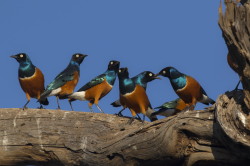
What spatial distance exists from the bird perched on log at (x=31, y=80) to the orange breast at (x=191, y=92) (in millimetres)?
3085

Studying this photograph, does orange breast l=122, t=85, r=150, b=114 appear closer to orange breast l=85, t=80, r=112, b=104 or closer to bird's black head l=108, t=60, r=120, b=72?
orange breast l=85, t=80, r=112, b=104

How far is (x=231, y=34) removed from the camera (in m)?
7.10

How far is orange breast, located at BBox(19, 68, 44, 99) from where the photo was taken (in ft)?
42.5

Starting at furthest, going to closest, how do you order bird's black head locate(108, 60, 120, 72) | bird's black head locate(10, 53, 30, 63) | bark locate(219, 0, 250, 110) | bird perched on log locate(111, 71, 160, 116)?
bird's black head locate(10, 53, 30, 63), bird's black head locate(108, 60, 120, 72), bird perched on log locate(111, 71, 160, 116), bark locate(219, 0, 250, 110)

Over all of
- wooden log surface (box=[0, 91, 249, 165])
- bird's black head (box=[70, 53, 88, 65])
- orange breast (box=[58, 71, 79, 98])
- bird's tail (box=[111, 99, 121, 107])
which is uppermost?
bird's black head (box=[70, 53, 88, 65])

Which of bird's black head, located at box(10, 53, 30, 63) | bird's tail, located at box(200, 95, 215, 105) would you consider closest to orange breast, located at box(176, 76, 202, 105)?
bird's tail, located at box(200, 95, 215, 105)

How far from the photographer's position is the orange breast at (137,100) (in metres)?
11.2

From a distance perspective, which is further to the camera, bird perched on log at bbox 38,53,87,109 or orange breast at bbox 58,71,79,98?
orange breast at bbox 58,71,79,98

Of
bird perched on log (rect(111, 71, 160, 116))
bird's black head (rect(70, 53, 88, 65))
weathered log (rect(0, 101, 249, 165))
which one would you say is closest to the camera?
weathered log (rect(0, 101, 249, 165))

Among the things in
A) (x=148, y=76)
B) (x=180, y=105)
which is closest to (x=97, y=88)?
(x=148, y=76)

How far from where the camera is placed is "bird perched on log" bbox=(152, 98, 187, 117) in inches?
483

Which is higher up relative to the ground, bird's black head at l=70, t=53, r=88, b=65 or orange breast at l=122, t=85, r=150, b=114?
bird's black head at l=70, t=53, r=88, b=65

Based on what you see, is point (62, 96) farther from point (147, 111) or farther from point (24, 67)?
point (147, 111)

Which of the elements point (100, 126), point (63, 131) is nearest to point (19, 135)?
point (63, 131)
